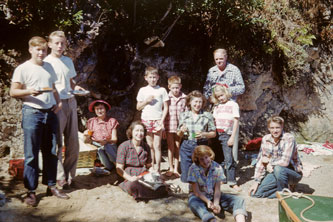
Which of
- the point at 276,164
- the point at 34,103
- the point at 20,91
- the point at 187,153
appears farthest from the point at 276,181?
the point at 20,91

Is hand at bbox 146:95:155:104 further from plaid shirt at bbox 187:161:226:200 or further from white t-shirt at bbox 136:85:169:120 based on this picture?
plaid shirt at bbox 187:161:226:200

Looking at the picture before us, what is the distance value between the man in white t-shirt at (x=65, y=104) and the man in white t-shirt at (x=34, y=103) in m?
0.25

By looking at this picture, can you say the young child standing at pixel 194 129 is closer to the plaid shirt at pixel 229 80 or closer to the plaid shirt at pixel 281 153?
the plaid shirt at pixel 229 80

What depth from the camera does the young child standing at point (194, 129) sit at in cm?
477

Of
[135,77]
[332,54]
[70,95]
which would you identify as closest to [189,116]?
[70,95]

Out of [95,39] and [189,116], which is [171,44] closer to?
[95,39]

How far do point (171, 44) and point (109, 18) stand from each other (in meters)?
1.52

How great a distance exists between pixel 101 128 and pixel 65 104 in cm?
A: 115

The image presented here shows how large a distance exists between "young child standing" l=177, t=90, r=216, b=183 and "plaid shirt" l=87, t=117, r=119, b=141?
4.00 feet

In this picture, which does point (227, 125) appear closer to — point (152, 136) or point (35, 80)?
point (152, 136)

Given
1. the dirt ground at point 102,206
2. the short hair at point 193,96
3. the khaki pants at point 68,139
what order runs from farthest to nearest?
the short hair at point 193,96, the khaki pants at point 68,139, the dirt ground at point 102,206

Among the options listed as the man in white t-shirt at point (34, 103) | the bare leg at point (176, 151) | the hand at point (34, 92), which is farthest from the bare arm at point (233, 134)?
the hand at point (34, 92)

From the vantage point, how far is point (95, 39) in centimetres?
642

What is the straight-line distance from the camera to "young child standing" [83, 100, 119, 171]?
203 inches
